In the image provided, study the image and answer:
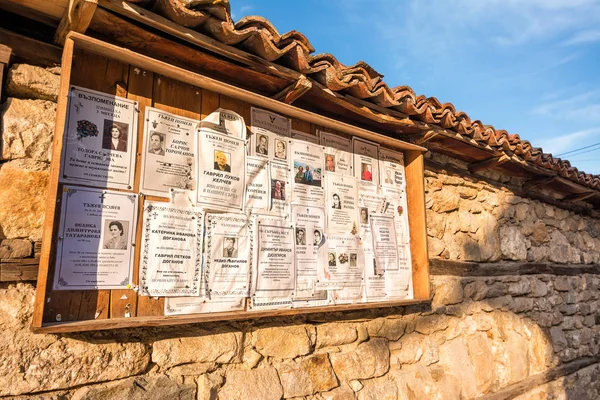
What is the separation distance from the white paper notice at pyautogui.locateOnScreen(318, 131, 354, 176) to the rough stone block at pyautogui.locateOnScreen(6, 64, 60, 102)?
4.59 feet

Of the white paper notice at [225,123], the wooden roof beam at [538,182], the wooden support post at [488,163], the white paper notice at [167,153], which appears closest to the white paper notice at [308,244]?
the white paper notice at [225,123]

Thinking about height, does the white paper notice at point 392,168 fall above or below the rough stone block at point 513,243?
above

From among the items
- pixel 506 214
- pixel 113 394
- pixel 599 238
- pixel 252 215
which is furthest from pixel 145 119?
pixel 599 238

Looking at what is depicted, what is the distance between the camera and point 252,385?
1.86 meters

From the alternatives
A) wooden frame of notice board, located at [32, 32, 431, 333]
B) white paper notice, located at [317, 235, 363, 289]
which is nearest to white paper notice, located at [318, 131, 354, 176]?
wooden frame of notice board, located at [32, 32, 431, 333]

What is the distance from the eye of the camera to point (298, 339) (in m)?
2.10

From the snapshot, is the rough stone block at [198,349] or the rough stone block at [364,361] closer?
the rough stone block at [198,349]

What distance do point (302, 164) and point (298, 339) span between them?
3.15 ft

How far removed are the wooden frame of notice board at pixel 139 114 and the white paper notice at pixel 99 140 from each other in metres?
0.03

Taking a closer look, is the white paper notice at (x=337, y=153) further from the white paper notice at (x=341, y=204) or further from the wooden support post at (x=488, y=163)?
the wooden support post at (x=488, y=163)

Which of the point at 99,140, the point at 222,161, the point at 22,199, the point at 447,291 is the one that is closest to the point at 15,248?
the point at 22,199

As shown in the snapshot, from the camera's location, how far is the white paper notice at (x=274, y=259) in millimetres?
2008

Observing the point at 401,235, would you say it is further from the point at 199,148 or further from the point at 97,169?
the point at 97,169

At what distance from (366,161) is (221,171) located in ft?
3.63
